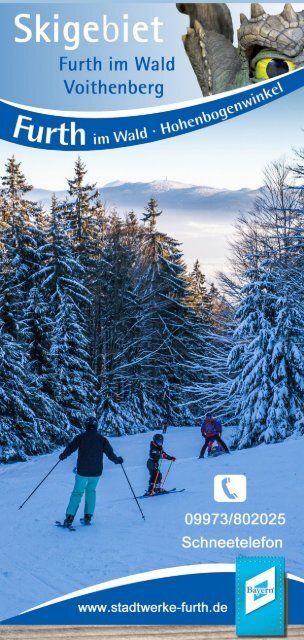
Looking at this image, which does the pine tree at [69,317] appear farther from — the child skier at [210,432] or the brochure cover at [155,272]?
the child skier at [210,432]

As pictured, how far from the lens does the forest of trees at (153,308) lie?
23.6ft

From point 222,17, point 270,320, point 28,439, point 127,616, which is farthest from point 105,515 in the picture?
point 28,439

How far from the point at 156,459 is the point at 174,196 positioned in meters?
2.42

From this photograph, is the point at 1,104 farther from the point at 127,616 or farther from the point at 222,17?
the point at 127,616

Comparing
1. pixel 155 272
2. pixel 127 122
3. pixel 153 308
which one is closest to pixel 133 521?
pixel 153 308

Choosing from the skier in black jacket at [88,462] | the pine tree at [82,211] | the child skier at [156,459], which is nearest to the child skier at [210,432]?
the child skier at [156,459]

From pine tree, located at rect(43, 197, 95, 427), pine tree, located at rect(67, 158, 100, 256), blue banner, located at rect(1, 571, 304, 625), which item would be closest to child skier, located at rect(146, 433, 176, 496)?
pine tree, located at rect(43, 197, 95, 427)

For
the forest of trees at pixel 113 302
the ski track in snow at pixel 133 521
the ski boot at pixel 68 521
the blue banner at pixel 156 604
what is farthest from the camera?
the ski boot at pixel 68 521

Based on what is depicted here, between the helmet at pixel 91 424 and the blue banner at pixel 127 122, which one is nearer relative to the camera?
the blue banner at pixel 127 122

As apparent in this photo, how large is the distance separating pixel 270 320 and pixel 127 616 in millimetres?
3720

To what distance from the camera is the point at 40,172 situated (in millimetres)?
6504

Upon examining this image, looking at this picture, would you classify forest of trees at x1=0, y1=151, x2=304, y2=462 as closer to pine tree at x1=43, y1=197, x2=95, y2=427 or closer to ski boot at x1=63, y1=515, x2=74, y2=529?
pine tree at x1=43, y1=197, x2=95, y2=427

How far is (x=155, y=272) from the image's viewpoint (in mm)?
7820

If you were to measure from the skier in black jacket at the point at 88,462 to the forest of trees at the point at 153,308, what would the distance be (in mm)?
304
